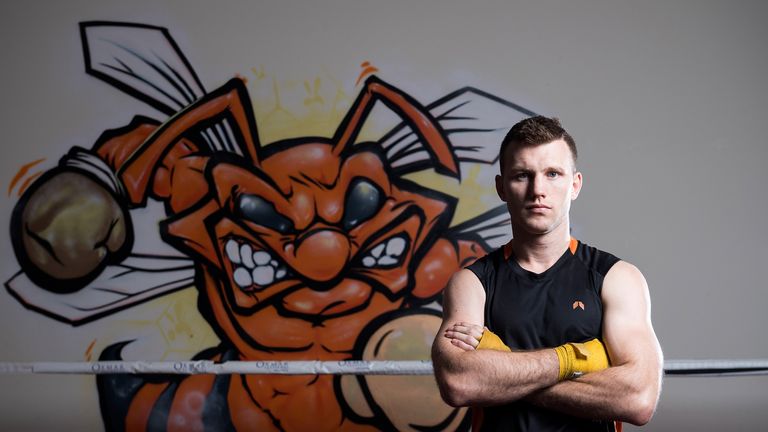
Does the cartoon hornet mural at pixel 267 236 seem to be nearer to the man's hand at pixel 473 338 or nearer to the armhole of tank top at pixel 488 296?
the armhole of tank top at pixel 488 296

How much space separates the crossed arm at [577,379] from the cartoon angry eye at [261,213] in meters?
2.19

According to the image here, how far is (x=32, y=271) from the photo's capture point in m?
4.15

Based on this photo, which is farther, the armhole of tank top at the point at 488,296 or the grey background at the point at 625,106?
the grey background at the point at 625,106

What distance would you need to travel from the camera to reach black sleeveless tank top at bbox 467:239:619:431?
1877 millimetres

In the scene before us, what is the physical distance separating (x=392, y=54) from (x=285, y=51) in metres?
0.60

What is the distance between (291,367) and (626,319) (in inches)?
92.5

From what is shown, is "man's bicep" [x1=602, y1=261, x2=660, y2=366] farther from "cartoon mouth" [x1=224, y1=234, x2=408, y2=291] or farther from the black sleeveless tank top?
"cartoon mouth" [x1=224, y1=234, x2=408, y2=291]

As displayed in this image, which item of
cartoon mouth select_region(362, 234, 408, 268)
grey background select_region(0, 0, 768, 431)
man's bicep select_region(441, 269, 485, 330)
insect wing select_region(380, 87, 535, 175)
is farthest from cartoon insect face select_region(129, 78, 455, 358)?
man's bicep select_region(441, 269, 485, 330)

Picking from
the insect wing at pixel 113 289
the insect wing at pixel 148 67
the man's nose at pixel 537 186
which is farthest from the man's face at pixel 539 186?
the insect wing at pixel 113 289

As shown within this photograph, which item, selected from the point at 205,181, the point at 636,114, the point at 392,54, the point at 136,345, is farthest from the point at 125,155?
the point at 636,114

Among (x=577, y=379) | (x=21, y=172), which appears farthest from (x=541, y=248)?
(x=21, y=172)

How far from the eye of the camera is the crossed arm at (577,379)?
71.6 inches

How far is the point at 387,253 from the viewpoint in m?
3.92

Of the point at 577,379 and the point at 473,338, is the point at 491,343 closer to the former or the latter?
the point at 473,338
